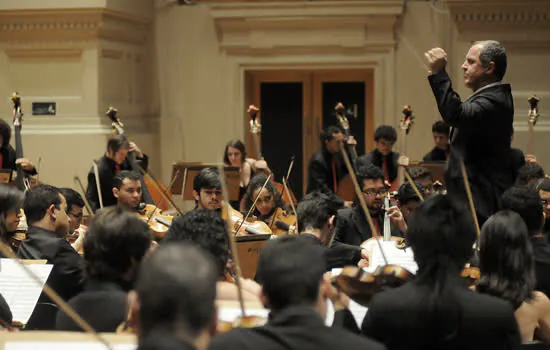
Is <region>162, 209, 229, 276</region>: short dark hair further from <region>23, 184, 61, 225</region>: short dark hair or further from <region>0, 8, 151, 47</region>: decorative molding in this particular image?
<region>0, 8, 151, 47</region>: decorative molding

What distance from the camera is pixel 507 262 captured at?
2.64 metres

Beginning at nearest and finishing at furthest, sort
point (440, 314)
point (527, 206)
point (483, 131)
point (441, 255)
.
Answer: point (440, 314) → point (441, 255) → point (527, 206) → point (483, 131)

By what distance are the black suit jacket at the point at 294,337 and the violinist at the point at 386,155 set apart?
515 cm

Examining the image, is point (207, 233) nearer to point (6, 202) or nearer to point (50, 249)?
point (50, 249)

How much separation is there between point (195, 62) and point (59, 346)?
22.8 feet

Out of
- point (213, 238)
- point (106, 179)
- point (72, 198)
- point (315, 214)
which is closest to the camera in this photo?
point (213, 238)

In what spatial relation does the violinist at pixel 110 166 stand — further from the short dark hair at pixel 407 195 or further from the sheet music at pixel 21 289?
the sheet music at pixel 21 289

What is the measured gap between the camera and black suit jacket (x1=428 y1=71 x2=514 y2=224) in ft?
11.1

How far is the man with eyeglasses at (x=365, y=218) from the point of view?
4547 millimetres

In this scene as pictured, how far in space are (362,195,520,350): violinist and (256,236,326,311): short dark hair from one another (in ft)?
1.25

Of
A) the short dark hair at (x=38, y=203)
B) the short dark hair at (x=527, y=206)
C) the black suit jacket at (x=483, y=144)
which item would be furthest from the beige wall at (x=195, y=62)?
the short dark hair at (x=527, y=206)

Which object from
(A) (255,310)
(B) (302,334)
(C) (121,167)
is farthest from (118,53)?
(B) (302,334)

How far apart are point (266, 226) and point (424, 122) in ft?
12.7

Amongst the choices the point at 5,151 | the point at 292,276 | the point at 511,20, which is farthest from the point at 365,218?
the point at 511,20
